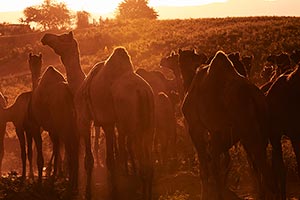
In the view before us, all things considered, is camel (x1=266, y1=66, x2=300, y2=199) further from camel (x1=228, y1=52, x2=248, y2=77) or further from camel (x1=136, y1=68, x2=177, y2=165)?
camel (x1=136, y1=68, x2=177, y2=165)

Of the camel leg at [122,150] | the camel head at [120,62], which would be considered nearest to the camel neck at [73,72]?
the camel leg at [122,150]

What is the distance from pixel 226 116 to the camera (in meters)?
8.60

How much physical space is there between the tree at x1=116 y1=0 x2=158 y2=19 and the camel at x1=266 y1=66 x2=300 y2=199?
92.9 meters

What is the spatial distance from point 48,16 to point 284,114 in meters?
89.4

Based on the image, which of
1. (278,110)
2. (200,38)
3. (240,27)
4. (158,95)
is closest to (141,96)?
(278,110)

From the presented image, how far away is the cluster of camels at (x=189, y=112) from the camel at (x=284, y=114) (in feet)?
0.06

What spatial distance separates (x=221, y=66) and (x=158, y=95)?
6374 mm

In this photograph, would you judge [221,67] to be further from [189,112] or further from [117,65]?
[117,65]

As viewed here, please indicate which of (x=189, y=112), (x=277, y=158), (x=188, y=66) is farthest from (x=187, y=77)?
(x=277, y=158)

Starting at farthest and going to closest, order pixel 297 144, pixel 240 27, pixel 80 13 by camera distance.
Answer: pixel 80 13, pixel 240 27, pixel 297 144

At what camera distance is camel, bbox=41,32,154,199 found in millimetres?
9836

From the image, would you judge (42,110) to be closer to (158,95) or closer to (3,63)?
(158,95)

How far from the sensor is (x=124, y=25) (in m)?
71.6

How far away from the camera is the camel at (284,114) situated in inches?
353
